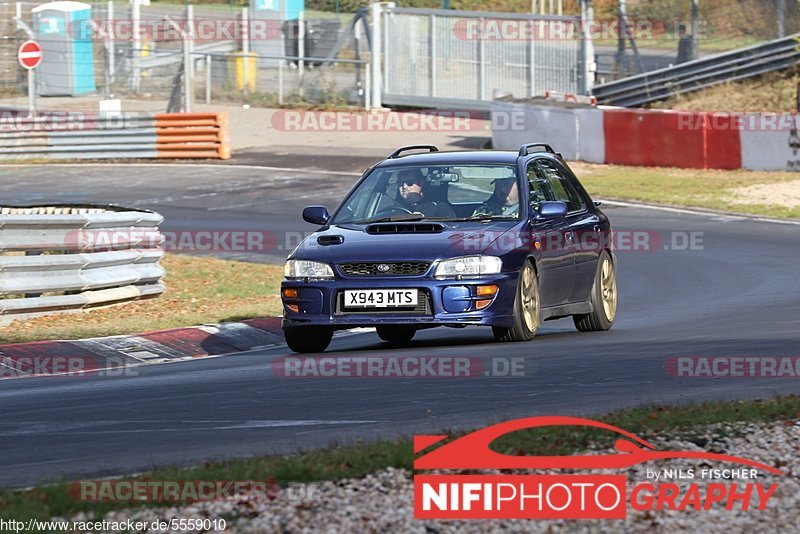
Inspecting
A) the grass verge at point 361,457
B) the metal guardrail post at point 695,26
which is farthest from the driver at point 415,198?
the metal guardrail post at point 695,26

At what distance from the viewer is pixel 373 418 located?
8109mm

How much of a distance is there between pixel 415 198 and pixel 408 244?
3.16 ft

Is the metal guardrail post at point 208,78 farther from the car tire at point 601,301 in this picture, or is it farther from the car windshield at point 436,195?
the car windshield at point 436,195

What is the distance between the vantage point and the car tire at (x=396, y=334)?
1277cm

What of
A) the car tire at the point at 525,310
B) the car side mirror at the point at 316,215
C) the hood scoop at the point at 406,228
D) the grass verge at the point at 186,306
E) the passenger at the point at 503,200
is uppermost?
the passenger at the point at 503,200

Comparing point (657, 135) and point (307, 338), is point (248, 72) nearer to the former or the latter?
point (657, 135)

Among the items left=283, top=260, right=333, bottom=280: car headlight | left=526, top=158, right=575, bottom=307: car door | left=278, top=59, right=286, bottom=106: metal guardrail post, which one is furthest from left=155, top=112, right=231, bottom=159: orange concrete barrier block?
left=283, top=260, right=333, bottom=280: car headlight

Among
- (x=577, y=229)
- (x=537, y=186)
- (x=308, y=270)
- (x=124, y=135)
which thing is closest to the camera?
(x=308, y=270)

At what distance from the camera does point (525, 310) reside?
11461 millimetres

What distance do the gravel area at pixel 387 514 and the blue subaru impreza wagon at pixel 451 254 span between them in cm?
469

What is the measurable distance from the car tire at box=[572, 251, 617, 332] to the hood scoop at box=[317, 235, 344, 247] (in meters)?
2.67

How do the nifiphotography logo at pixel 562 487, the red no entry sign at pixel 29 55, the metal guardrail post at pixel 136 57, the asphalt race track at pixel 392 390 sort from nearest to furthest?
the nifiphotography logo at pixel 562 487 < the asphalt race track at pixel 392 390 < the red no entry sign at pixel 29 55 < the metal guardrail post at pixel 136 57

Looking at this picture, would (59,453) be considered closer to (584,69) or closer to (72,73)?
(584,69)

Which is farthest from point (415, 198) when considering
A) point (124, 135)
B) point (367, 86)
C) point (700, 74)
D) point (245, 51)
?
point (245, 51)
